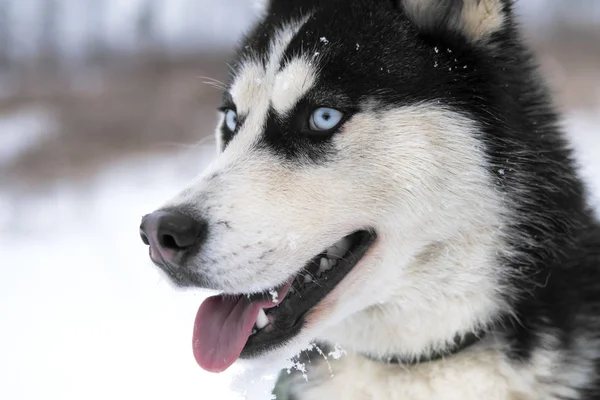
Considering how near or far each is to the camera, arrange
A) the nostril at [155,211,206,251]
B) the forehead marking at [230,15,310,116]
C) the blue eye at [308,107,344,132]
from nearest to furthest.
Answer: the nostril at [155,211,206,251]
the blue eye at [308,107,344,132]
the forehead marking at [230,15,310,116]

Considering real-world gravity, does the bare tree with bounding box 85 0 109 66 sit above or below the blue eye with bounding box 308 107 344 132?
above

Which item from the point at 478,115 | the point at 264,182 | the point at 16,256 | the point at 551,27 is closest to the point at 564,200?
the point at 478,115

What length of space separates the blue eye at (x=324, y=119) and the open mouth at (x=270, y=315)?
0.28 metres

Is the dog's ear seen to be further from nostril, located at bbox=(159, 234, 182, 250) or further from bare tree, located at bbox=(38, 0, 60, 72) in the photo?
bare tree, located at bbox=(38, 0, 60, 72)

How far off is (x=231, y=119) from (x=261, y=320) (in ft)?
2.19

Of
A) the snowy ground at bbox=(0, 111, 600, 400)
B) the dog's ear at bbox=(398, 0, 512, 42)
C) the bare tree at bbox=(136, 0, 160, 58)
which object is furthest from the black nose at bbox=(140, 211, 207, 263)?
the bare tree at bbox=(136, 0, 160, 58)

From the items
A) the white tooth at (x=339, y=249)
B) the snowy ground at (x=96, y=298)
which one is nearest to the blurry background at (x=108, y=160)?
the snowy ground at (x=96, y=298)

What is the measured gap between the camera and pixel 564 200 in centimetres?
182

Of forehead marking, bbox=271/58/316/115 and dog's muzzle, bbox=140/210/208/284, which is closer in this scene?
dog's muzzle, bbox=140/210/208/284

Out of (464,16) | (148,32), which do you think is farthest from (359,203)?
(148,32)

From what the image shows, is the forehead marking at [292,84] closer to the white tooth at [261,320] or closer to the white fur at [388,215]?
the white fur at [388,215]

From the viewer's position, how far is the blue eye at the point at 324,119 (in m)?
1.72

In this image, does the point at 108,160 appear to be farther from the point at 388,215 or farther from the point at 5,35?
the point at 388,215

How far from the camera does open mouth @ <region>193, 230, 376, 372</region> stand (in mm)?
1641
